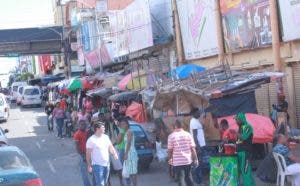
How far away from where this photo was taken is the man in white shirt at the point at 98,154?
1243cm

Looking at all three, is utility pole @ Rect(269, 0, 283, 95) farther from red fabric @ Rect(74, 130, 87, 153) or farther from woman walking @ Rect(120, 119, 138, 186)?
red fabric @ Rect(74, 130, 87, 153)

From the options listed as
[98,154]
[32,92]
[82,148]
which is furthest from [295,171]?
[32,92]

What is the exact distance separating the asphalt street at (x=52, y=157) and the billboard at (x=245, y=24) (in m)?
4.94

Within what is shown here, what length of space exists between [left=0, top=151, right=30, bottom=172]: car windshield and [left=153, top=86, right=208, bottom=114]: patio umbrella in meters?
4.65

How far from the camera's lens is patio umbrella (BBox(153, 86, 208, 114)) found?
14.9 m

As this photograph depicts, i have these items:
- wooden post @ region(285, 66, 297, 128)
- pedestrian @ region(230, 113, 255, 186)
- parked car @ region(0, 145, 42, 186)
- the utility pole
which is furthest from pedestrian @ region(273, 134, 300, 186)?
wooden post @ region(285, 66, 297, 128)

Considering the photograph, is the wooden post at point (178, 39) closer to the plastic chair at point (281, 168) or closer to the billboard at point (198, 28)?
the billboard at point (198, 28)

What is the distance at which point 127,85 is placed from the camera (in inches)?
1067

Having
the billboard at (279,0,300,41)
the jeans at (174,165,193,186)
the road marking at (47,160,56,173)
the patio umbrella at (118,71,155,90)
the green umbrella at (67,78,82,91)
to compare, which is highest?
the billboard at (279,0,300,41)

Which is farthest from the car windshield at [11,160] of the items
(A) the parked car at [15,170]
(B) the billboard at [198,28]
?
(B) the billboard at [198,28]

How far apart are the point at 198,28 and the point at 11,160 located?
14.5 metres

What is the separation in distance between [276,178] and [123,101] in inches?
580

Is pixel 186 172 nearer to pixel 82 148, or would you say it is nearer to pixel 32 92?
pixel 82 148

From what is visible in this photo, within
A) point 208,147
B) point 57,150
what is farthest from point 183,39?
point 208,147
